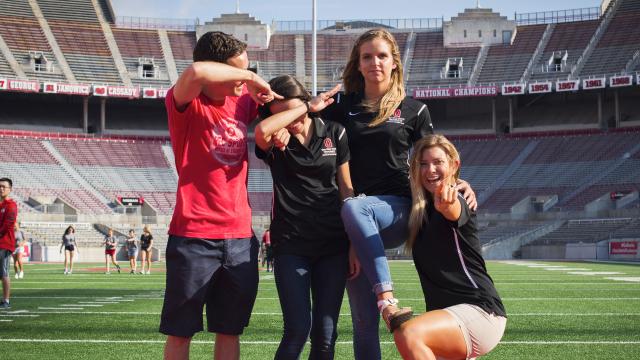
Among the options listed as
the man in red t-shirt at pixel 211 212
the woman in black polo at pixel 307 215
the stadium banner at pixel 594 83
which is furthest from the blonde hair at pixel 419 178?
the stadium banner at pixel 594 83

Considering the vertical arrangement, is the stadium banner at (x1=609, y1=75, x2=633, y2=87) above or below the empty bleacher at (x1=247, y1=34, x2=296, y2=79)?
below

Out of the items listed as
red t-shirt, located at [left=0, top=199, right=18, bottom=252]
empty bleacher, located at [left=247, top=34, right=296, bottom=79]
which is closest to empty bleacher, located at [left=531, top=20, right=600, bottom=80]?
empty bleacher, located at [left=247, top=34, right=296, bottom=79]

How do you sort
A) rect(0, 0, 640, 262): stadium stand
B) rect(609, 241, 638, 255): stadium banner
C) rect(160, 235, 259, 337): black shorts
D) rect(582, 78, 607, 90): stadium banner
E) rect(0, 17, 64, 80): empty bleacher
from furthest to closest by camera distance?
rect(0, 17, 64, 80): empty bleacher
rect(582, 78, 607, 90): stadium banner
rect(0, 0, 640, 262): stadium stand
rect(609, 241, 638, 255): stadium banner
rect(160, 235, 259, 337): black shorts

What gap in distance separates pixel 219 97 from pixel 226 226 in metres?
0.72

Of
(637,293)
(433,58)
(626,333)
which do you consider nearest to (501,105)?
(433,58)

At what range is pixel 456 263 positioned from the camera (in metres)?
4.36

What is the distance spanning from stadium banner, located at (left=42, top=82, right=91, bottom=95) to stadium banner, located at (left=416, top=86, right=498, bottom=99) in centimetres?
2033

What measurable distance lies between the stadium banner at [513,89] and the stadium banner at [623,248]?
16153mm

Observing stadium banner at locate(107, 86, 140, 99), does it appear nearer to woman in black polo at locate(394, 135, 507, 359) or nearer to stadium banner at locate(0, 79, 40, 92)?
stadium banner at locate(0, 79, 40, 92)

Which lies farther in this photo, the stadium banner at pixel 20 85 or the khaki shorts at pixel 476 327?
the stadium banner at pixel 20 85

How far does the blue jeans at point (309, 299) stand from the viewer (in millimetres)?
4402

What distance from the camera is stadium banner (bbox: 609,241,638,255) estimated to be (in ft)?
110

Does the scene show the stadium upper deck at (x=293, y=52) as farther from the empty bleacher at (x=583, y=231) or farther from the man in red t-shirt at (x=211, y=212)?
the man in red t-shirt at (x=211, y=212)

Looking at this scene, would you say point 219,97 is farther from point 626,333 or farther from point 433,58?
point 433,58
